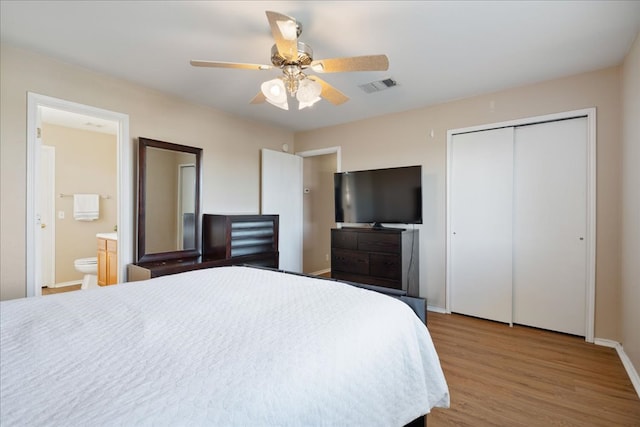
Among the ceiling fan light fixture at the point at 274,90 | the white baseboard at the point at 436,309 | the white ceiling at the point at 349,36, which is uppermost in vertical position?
the white ceiling at the point at 349,36

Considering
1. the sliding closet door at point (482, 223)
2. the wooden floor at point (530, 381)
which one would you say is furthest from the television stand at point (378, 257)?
the wooden floor at point (530, 381)

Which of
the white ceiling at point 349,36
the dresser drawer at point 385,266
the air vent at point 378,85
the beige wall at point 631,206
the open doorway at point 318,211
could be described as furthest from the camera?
the open doorway at point 318,211

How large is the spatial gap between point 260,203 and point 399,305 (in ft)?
10.9

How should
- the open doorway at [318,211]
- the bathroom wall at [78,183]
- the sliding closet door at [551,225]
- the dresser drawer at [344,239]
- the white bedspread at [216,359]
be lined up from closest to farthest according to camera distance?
the white bedspread at [216,359] → the sliding closet door at [551,225] → the dresser drawer at [344,239] → the bathroom wall at [78,183] → the open doorway at [318,211]

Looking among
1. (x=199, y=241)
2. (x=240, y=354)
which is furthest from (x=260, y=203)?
(x=240, y=354)

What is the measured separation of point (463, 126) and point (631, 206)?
1.65 m

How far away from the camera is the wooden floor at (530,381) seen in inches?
69.3

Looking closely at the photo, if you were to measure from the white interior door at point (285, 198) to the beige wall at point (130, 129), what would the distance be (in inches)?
6.3

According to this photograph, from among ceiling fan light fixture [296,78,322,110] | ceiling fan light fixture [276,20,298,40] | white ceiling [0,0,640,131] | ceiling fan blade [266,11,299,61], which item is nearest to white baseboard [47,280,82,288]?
white ceiling [0,0,640,131]

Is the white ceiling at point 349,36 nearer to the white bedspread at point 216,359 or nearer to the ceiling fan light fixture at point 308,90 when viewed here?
the ceiling fan light fixture at point 308,90

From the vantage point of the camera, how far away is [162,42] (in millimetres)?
2279

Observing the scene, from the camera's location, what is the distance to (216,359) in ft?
2.72

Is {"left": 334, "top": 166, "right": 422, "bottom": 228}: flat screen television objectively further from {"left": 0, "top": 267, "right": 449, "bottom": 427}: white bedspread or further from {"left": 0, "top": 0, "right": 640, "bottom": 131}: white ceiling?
{"left": 0, "top": 267, "right": 449, "bottom": 427}: white bedspread

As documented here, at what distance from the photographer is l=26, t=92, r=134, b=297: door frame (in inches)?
95.7
